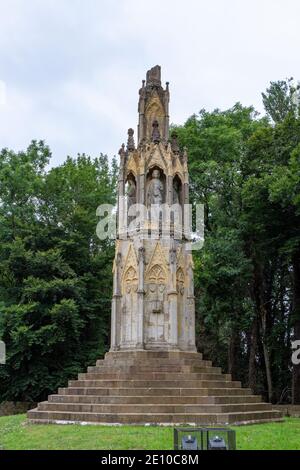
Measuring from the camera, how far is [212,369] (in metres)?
17.6

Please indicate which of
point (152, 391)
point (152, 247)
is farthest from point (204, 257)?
point (152, 391)

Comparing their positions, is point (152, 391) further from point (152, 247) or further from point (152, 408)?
point (152, 247)

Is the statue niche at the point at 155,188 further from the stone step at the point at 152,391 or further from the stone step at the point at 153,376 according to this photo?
the stone step at the point at 152,391

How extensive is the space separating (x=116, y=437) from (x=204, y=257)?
48.7 ft

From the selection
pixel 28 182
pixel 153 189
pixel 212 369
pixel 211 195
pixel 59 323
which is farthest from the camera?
pixel 28 182

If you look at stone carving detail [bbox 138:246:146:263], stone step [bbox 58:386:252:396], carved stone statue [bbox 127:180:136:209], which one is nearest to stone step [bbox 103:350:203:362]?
stone step [bbox 58:386:252:396]

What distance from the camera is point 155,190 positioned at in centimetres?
1966

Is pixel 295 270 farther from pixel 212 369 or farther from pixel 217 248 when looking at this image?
pixel 212 369

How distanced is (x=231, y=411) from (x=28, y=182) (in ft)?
70.6

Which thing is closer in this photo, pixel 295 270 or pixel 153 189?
pixel 153 189

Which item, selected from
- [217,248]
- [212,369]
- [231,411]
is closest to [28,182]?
[217,248]

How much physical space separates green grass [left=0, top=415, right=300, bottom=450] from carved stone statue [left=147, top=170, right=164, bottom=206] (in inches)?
333

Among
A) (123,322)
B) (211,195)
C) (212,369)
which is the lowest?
(212,369)

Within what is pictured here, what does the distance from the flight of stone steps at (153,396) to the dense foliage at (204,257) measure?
843 cm
